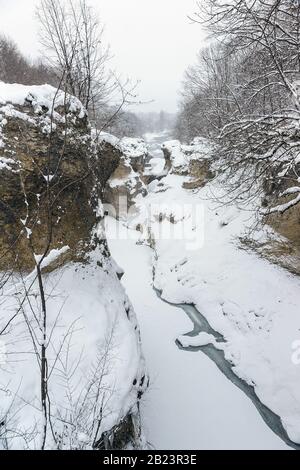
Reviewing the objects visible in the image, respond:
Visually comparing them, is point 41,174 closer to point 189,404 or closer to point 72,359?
point 72,359

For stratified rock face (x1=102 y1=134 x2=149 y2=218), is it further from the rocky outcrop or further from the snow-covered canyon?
the snow-covered canyon

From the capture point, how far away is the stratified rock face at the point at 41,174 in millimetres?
6535

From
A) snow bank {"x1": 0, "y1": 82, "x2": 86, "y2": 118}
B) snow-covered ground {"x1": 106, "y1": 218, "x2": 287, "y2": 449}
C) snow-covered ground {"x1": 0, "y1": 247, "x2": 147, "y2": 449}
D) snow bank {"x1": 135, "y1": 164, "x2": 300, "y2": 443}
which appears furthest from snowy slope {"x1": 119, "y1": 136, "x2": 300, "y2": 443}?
snow bank {"x1": 0, "y1": 82, "x2": 86, "y2": 118}

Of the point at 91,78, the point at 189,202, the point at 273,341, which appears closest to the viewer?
the point at 273,341

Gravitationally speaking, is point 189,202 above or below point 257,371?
above

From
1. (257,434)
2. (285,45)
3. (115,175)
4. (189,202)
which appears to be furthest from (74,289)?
(115,175)

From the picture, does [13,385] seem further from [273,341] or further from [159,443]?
[273,341]

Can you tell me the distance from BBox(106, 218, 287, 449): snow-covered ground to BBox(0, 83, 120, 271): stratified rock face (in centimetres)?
400

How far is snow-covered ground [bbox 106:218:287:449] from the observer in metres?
6.60

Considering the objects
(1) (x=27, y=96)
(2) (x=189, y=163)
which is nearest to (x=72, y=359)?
(1) (x=27, y=96)

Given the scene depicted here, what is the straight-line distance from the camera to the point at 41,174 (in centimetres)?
684

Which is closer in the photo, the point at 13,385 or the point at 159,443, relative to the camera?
the point at 13,385

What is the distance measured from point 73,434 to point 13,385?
4.82 ft

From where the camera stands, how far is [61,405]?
496 cm
